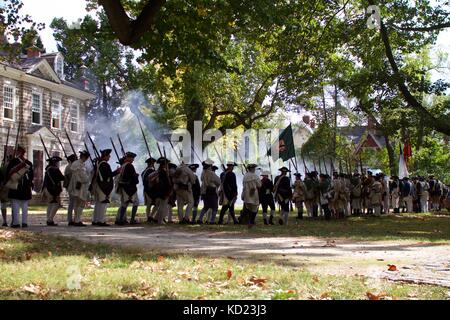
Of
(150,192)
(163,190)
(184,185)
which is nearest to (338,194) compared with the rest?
(184,185)

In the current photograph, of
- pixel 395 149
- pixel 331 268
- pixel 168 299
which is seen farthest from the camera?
pixel 395 149

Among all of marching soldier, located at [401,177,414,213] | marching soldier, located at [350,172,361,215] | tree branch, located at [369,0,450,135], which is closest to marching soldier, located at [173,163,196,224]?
tree branch, located at [369,0,450,135]

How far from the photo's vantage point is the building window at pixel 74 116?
4100cm

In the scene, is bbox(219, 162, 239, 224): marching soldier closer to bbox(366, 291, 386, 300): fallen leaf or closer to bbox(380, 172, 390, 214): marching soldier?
bbox(380, 172, 390, 214): marching soldier

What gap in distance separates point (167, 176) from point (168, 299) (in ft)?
40.5

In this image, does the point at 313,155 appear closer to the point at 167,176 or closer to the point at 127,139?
Result: the point at 127,139

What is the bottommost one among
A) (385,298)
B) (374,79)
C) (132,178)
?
(385,298)

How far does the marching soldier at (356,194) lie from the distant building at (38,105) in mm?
19077

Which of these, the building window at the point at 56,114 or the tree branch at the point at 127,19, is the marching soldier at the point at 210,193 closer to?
the tree branch at the point at 127,19

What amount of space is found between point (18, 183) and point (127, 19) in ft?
19.5

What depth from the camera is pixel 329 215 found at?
23.5m

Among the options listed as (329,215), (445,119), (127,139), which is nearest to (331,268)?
(329,215)

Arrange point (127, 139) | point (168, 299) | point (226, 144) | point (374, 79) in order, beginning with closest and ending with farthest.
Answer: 1. point (168, 299)
2. point (374, 79)
3. point (226, 144)
4. point (127, 139)

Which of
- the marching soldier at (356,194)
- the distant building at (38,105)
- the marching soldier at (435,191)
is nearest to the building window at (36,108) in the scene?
the distant building at (38,105)
